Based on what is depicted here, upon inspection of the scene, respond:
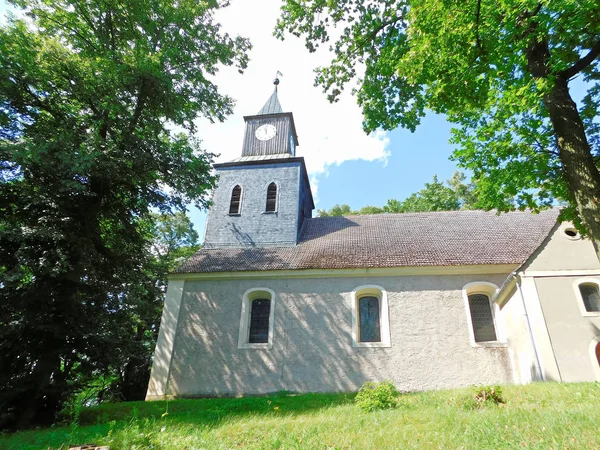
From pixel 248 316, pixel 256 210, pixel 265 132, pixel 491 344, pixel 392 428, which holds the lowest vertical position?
pixel 392 428

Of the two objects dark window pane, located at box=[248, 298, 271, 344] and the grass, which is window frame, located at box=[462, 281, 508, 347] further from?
dark window pane, located at box=[248, 298, 271, 344]

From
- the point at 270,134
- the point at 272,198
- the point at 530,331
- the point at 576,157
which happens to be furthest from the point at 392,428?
the point at 270,134

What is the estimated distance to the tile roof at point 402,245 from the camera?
13391 millimetres

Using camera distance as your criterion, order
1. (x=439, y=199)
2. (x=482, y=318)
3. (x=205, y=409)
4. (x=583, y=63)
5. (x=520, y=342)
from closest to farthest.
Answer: (x=583, y=63) → (x=205, y=409) → (x=520, y=342) → (x=482, y=318) → (x=439, y=199)

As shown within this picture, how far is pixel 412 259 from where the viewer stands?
13.3 metres

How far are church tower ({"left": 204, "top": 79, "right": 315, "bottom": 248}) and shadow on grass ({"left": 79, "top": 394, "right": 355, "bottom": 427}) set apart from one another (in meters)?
7.57

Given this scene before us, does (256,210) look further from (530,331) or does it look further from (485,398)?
(485,398)

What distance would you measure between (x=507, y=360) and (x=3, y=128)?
1648 centimetres

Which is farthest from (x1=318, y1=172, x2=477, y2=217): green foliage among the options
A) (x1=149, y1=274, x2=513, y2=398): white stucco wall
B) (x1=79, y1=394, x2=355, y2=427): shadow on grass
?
(x1=79, y1=394, x2=355, y2=427): shadow on grass

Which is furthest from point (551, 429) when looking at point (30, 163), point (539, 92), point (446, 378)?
point (30, 163)

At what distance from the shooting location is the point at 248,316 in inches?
537

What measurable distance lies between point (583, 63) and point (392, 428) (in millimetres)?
7387

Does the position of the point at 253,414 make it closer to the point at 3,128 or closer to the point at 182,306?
the point at 182,306

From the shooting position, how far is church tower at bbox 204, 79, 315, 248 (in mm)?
16516
